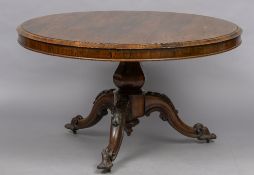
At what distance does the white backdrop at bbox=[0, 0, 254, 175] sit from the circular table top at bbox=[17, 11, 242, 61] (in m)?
0.58

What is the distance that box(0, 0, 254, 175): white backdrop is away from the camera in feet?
11.2

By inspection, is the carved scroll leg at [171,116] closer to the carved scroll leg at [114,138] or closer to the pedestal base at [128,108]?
the pedestal base at [128,108]

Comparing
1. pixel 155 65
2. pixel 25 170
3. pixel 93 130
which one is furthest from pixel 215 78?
pixel 25 170

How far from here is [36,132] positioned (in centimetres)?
354

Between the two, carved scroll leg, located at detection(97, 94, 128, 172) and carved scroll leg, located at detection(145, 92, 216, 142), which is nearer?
carved scroll leg, located at detection(97, 94, 128, 172)

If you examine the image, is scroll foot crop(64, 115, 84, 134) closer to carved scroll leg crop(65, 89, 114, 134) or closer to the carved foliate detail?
carved scroll leg crop(65, 89, 114, 134)

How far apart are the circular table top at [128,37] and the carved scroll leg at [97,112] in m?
0.35

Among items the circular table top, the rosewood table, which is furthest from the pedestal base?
the circular table top

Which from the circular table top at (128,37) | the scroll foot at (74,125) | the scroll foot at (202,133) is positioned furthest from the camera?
the scroll foot at (74,125)

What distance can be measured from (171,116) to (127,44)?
2.61ft

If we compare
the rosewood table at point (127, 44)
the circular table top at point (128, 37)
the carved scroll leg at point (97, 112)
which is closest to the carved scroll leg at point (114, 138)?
the rosewood table at point (127, 44)

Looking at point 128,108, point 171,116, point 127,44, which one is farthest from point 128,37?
point 171,116

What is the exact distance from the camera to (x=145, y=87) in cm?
394

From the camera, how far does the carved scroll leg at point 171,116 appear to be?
3300 mm
